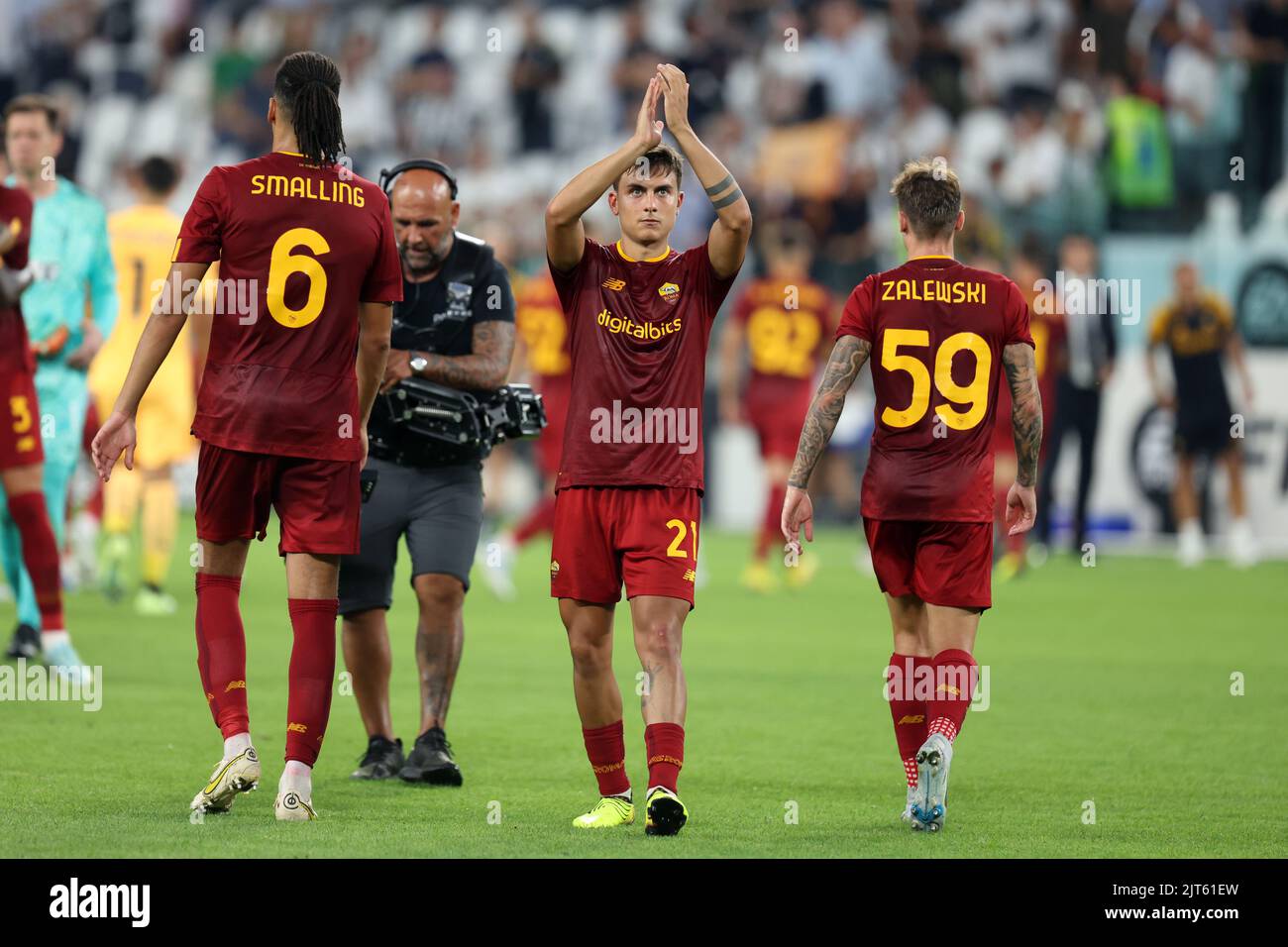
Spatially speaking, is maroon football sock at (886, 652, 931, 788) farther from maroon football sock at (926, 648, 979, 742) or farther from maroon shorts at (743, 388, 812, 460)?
maroon shorts at (743, 388, 812, 460)

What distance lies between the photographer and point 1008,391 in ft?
62.1

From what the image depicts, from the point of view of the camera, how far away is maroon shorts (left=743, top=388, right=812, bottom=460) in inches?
656

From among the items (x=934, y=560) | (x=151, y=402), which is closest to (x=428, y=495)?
(x=934, y=560)

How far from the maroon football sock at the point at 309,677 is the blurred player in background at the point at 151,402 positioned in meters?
6.86

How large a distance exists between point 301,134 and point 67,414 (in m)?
4.93

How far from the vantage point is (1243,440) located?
19.9m

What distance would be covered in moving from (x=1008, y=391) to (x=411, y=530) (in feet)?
39.4

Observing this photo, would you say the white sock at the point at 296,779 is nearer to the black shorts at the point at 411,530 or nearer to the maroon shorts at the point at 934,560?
the black shorts at the point at 411,530

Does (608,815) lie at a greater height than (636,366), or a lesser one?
lesser

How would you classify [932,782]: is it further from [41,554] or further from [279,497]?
[41,554]

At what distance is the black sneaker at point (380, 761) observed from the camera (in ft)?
25.0
